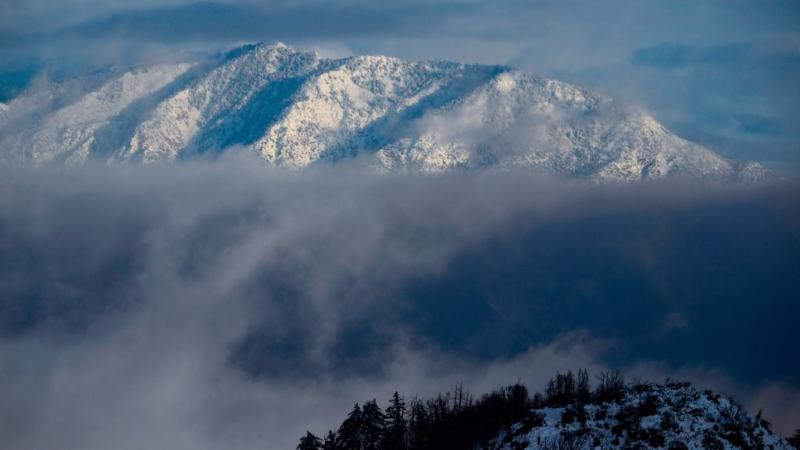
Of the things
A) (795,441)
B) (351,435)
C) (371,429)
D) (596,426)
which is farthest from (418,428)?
(795,441)

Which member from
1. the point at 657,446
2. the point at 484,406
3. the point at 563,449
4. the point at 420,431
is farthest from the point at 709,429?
the point at 420,431

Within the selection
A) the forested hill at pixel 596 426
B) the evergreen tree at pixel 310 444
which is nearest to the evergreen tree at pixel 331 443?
the forested hill at pixel 596 426

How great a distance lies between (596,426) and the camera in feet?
337

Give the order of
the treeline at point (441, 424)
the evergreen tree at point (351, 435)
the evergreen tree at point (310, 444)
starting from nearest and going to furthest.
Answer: the treeline at point (441, 424), the evergreen tree at point (310, 444), the evergreen tree at point (351, 435)

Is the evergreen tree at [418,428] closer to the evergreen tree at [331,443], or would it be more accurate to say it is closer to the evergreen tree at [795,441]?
the evergreen tree at [331,443]

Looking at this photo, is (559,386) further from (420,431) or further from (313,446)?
(313,446)

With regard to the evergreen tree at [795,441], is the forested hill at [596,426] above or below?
above

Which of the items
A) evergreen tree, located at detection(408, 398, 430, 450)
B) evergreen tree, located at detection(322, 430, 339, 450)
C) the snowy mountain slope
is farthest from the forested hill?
evergreen tree, located at detection(408, 398, 430, 450)

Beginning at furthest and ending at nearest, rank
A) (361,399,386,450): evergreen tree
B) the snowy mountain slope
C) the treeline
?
(361,399,386,450): evergreen tree → the treeline → the snowy mountain slope

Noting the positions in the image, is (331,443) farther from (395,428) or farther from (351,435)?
(395,428)

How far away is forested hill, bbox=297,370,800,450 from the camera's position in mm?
97938

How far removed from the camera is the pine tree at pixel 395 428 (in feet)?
420

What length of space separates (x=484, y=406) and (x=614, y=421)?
36.6 meters

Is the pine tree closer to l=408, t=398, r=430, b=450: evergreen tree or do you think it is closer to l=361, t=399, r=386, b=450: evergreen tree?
l=361, t=399, r=386, b=450: evergreen tree
